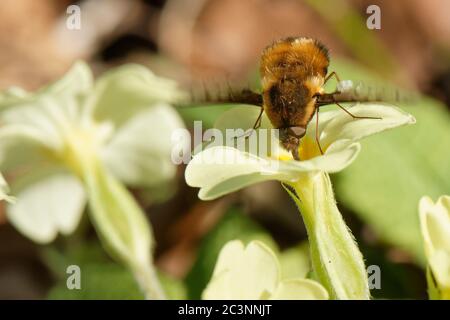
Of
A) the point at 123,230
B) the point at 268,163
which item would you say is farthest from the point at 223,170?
the point at 123,230

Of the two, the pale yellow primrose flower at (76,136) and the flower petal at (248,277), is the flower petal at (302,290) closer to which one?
the flower petal at (248,277)

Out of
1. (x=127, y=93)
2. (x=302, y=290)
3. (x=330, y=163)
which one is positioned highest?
(x=127, y=93)

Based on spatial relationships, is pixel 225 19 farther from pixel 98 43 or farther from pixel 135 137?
pixel 135 137

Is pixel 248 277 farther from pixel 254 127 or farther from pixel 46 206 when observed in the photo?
pixel 46 206

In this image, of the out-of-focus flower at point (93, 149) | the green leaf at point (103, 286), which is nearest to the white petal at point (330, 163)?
the out-of-focus flower at point (93, 149)

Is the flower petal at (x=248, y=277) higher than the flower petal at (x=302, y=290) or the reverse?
higher
